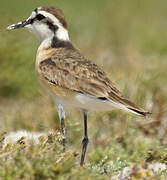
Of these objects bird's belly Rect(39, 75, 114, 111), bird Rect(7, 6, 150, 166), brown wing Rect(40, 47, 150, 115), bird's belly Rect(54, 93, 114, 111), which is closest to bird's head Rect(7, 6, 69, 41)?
bird Rect(7, 6, 150, 166)

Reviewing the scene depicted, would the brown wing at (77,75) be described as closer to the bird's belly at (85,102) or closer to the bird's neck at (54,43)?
the bird's belly at (85,102)

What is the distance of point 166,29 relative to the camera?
12.6 meters

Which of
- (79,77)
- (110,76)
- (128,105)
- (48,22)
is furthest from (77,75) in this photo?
(110,76)

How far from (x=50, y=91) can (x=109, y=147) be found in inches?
56.4

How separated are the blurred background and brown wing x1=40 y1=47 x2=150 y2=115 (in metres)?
0.87

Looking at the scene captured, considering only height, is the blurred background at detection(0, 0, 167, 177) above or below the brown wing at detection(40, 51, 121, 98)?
below

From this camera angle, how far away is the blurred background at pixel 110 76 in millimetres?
6773

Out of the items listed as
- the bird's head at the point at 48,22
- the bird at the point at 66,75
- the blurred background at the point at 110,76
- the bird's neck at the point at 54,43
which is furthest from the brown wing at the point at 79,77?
the blurred background at the point at 110,76

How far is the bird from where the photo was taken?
4.97 meters

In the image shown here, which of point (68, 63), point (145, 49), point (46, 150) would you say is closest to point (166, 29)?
point (145, 49)

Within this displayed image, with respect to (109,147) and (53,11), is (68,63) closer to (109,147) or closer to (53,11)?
(53,11)

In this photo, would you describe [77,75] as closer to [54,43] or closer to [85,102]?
[85,102]

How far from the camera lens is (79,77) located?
16.8ft

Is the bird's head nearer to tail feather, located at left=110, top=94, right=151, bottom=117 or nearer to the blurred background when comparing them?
the blurred background
